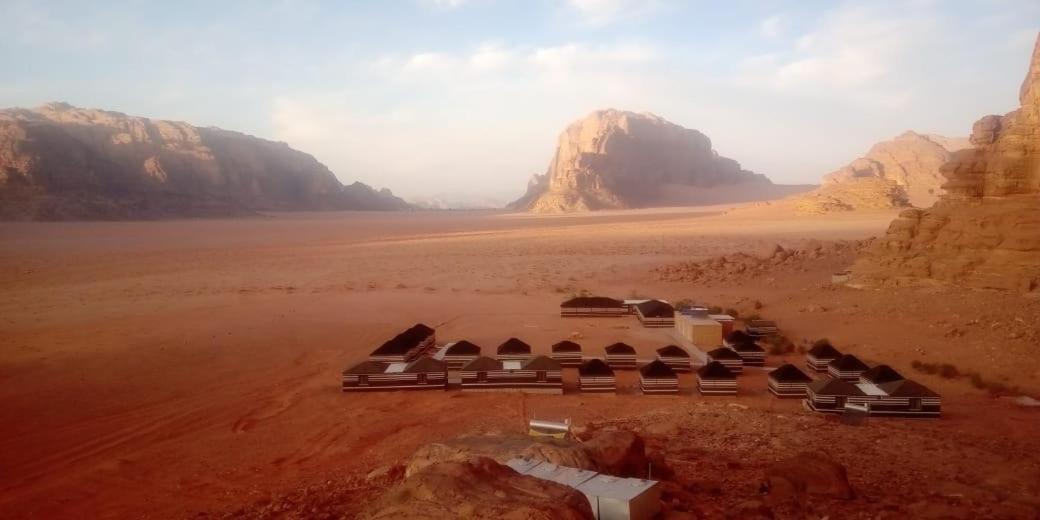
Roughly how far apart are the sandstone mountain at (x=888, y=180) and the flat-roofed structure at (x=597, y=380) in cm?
4474

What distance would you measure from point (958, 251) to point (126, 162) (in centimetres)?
8294

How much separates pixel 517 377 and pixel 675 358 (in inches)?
127

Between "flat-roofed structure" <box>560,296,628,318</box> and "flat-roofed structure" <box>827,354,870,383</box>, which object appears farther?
"flat-roofed structure" <box>560,296,628,318</box>

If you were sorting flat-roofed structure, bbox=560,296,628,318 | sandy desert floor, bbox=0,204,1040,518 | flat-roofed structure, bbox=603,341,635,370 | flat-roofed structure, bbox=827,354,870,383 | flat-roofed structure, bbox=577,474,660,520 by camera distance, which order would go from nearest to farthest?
1. flat-roofed structure, bbox=577,474,660,520
2. sandy desert floor, bbox=0,204,1040,518
3. flat-roofed structure, bbox=827,354,870,383
4. flat-roofed structure, bbox=603,341,635,370
5. flat-roofed structure, bbox=560,296,628,318

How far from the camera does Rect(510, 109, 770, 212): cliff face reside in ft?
328

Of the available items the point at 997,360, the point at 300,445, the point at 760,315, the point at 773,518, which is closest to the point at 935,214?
the point at 760,315

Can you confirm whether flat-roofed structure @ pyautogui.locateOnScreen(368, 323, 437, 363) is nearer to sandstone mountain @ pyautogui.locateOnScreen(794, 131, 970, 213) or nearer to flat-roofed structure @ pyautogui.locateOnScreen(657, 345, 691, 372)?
flat-roofed structure @ pyautogui.locateOnScreen(657, 345, 691, 372)

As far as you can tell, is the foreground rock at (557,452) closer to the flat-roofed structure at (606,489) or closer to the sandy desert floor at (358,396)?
the flat-roofed structure at (606,489)

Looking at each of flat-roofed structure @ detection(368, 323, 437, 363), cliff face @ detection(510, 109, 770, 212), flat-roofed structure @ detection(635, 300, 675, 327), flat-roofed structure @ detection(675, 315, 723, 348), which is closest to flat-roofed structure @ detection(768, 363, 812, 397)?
flat-roofed structure @ detection(675, 315, 723, 348)

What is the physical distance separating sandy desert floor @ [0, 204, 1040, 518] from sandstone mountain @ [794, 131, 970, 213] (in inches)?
1453

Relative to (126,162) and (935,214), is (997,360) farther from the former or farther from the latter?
(126,162)

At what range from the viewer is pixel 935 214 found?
57.6 ft

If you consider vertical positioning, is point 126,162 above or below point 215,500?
above

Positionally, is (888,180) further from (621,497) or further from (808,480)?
(621,497)
